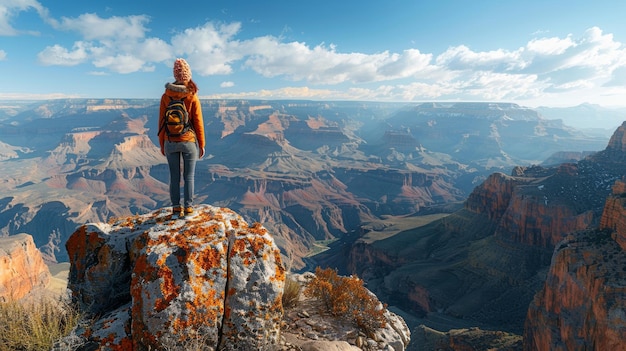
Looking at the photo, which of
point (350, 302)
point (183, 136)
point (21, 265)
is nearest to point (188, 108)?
point (183, 136)

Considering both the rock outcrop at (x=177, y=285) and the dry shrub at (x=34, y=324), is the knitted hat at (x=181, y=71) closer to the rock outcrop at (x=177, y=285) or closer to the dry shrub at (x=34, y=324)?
the rock outcrop at (x=177, y=285)

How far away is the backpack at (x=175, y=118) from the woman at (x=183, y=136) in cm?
5

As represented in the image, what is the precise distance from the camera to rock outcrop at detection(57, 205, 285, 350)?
565 centimetres

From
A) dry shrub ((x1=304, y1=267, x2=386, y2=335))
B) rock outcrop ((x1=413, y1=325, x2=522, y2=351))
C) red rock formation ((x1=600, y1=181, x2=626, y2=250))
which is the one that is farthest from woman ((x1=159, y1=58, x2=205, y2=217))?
red rock formation ((x1=600, y1=181, x2=626, y2=250))

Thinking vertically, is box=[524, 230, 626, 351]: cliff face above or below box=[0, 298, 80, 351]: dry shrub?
below

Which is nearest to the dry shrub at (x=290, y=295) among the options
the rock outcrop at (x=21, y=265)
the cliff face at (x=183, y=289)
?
the cliff face at (x=183, y=289)

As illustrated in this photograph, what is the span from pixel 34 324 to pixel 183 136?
441 centimetres

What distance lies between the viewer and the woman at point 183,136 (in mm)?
7633

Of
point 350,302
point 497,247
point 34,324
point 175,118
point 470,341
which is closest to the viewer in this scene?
point 34,324

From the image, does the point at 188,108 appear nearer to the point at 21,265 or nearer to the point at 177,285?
the point at 177,285

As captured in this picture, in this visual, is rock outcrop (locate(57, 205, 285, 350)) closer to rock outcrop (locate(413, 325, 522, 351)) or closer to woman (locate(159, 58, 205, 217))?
woman (locate(159, 58, 205, 217))

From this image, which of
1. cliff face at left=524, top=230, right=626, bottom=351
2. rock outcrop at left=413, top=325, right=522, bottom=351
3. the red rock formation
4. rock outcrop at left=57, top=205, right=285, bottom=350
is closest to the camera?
rock outcrop at left=57, top=205, right=285, bottom=350

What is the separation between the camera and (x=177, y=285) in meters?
5.85

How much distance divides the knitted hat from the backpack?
0.50m
